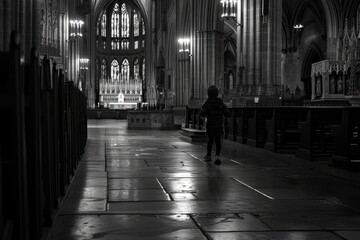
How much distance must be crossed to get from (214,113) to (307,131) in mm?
1658

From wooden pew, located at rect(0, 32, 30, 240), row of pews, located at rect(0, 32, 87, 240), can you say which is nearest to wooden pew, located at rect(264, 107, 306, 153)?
row of pews, located at rect(0, 32, 87, 240)

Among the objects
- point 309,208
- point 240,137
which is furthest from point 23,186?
point 240,137

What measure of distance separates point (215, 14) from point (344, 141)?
2345cm

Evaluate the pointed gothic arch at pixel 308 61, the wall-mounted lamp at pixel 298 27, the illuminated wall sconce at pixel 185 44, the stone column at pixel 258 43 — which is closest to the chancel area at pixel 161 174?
the stone column at pixel 258 43

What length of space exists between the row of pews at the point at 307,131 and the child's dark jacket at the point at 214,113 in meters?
1.46

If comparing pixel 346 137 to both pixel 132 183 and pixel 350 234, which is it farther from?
pixel 350 234

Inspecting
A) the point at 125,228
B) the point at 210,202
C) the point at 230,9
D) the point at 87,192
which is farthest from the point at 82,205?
the point at 230,9

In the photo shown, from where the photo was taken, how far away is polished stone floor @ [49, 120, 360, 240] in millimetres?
4062

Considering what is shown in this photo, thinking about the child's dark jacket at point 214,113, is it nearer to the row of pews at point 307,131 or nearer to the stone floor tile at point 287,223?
the row of pews at point 307,131

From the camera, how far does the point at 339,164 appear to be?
25.5 ft

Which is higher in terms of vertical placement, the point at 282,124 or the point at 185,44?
the point at 185,44

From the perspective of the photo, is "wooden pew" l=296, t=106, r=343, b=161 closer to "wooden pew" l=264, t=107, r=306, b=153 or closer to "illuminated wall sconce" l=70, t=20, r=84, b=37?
"wooden pew" l=264, t=107, r=306, b=153

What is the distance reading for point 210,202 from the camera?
5312 mm

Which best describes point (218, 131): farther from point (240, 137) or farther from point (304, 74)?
point (304, 74)
